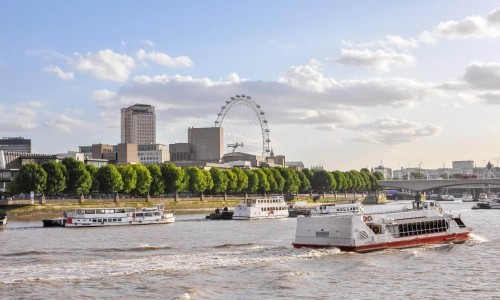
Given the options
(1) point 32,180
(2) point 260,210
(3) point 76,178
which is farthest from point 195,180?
(2) point 260,210

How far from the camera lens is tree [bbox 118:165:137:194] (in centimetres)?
16788

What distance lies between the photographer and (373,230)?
236ft

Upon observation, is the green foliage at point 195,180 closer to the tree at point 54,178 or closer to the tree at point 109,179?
the tree at point 109,179

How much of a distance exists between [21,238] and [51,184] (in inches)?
2547

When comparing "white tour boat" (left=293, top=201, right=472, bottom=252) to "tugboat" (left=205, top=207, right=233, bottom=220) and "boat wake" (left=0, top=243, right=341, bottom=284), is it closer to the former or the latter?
"boat wake" (left=0, top=243, right=341, bottom=284)

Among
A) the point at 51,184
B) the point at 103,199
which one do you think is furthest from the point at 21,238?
the point at 103,199

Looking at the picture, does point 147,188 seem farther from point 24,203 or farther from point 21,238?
point 21,238

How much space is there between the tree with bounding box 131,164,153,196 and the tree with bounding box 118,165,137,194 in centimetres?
208

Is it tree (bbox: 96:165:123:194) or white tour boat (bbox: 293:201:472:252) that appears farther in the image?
tree (bbox: 96:165:123:194)

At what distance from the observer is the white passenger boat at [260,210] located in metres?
138

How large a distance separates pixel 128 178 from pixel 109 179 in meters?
6.19

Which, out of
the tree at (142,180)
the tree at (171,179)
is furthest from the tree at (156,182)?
the tree at (142,180)

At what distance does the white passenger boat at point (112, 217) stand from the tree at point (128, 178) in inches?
1558

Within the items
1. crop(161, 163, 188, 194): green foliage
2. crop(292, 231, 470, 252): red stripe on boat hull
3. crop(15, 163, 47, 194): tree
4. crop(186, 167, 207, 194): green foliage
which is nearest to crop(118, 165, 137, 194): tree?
crop(161, 163, 188, 194): green foliage
